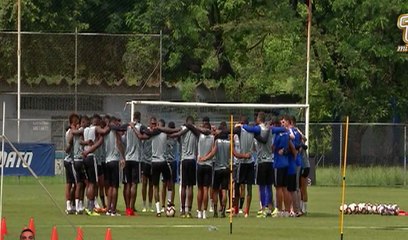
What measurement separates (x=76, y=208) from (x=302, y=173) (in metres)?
5.21

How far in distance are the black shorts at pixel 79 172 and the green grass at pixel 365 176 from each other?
62.3 feet

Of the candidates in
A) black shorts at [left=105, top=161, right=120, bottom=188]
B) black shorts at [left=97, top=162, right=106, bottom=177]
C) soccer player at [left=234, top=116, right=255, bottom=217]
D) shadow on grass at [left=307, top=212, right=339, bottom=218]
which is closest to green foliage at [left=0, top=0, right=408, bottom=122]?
shadow on grass at [left=307, top=212, right=339, bottom=218]

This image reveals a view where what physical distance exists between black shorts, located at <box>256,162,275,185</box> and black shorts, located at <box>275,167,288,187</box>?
0.38 feet

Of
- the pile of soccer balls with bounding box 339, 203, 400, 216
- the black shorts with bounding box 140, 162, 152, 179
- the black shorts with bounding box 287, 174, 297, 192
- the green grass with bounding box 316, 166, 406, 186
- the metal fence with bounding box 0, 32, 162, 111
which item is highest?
the metal fence with bounding box 0, 32, 162, 111

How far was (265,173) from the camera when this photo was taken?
30062 mm

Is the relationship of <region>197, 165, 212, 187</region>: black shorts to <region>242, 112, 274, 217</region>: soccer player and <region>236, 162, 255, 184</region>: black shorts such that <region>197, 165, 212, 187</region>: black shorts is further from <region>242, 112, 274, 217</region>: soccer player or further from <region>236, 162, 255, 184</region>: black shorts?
<region>242, 112, 274, 217</region>: soccer player

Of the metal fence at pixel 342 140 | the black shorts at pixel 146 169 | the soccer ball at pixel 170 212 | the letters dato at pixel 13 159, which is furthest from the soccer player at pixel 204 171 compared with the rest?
the metal fence at pixel 342 140

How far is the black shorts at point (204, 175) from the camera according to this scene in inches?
1159

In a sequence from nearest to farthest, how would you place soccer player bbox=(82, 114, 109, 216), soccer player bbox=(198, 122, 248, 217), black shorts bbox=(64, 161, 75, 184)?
soccer player bbox=(198, 122, 248, 217)
soccer player bbox=(82, 114, 109, 216)
black shorts bbox=(64, 161, 75, 184)

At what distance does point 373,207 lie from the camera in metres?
32.5

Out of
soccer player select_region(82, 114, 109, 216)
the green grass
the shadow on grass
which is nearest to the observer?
soccer player select_region(82, 114, 109, 216)

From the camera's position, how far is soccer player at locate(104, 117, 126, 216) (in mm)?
29875

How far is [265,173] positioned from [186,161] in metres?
1.81

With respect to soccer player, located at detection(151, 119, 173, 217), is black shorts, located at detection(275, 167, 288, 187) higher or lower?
lower
